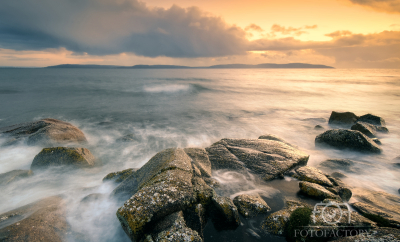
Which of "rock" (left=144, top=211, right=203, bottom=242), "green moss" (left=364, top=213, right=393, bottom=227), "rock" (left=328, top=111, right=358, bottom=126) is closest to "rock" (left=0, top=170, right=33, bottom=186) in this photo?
"rock" (left=144, top=211, right=203, bottom=242)

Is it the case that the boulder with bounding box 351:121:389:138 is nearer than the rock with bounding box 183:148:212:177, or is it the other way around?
the rock with bounding box 183:148:212:177

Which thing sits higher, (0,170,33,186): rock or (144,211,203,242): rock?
(144,211,203,242): rock

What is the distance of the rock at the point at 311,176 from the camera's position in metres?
5.24

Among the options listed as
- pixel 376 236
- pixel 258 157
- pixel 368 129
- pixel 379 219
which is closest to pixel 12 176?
pixel 258 157

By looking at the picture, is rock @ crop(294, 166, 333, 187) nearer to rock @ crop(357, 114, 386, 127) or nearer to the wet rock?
the wet rock

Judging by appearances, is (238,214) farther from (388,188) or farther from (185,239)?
(388,188)

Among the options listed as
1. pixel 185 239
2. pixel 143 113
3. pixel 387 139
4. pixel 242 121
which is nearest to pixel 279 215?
pixel 185 239

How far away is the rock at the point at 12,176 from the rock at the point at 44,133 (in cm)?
268

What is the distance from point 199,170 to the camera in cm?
548

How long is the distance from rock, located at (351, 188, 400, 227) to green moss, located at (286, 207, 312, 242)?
1.54m

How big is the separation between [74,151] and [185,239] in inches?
248

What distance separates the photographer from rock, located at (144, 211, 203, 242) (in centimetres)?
298

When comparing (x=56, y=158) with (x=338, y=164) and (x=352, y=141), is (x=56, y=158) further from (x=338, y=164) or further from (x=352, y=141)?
(x=352, y=141)

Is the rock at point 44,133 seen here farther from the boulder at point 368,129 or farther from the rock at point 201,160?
the boulder at point 368,129
